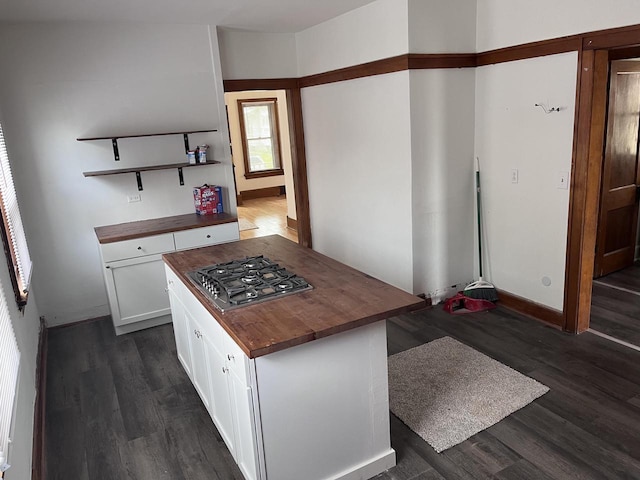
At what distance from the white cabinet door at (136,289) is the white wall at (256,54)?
1.99 m

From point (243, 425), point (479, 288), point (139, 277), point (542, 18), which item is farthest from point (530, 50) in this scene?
point (139, 277)

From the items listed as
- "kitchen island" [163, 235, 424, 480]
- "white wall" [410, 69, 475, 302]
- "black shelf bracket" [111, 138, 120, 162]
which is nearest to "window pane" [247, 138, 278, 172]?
"black shelf bracket" [111, 138, 120, 162]

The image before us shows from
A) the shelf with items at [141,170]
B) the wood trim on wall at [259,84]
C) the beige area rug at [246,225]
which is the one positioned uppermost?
the wood trim on wall at [259,84]

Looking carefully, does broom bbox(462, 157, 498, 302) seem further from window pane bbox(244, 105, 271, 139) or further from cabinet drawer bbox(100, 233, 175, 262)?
window pane bbox(244, 105, 271, 139)

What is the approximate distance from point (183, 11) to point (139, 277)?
2.10 m

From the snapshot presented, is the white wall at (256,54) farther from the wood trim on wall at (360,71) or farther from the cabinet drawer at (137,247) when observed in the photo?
the cabinet drawer at (137,247)

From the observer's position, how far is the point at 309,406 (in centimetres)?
205

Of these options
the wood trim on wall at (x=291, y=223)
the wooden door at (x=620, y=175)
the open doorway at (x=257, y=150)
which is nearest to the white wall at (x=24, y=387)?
the wood trim on wall at (x=291, y=223)

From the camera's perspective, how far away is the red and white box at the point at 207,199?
451cm

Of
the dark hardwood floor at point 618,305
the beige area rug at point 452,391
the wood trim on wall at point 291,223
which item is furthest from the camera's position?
the wood trim on wall at point 291,223

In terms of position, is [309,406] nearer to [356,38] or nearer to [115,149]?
[115,149]

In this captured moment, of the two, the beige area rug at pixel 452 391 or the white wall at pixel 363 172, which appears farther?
the white wall at pixel 363 172

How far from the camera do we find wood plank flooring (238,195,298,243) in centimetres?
722

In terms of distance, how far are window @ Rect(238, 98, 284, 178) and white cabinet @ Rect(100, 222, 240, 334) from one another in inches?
239
